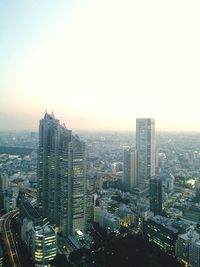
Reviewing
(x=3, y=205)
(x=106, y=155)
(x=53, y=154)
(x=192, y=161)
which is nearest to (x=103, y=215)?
(x=53, y=154)

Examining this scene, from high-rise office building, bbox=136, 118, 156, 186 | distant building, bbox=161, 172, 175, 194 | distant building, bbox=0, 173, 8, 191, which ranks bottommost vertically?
distant building, bbox=161, 172, 175, 194

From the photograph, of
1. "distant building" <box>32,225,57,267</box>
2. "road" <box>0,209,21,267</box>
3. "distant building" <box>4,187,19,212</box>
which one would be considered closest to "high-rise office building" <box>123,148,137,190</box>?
"distant building" <box>4,187,19,212</box>

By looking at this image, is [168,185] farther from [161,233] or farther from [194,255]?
[194,255]

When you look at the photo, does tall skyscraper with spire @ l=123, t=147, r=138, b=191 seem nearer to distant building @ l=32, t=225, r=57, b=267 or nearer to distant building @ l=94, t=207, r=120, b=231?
distant building @ l=94, t=207, r=120, b=231

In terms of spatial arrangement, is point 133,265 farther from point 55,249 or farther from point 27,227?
point 27,227

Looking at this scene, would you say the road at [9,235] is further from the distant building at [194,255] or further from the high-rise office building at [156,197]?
the high-rise office building at [156,197]

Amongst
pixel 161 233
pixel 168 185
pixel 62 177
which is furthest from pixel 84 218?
pixel 168 185

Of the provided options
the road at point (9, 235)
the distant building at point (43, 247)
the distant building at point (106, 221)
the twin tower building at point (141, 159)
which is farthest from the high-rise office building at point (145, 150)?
the distant building at point (43, 247)

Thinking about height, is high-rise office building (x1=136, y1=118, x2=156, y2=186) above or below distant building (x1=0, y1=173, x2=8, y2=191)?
above
